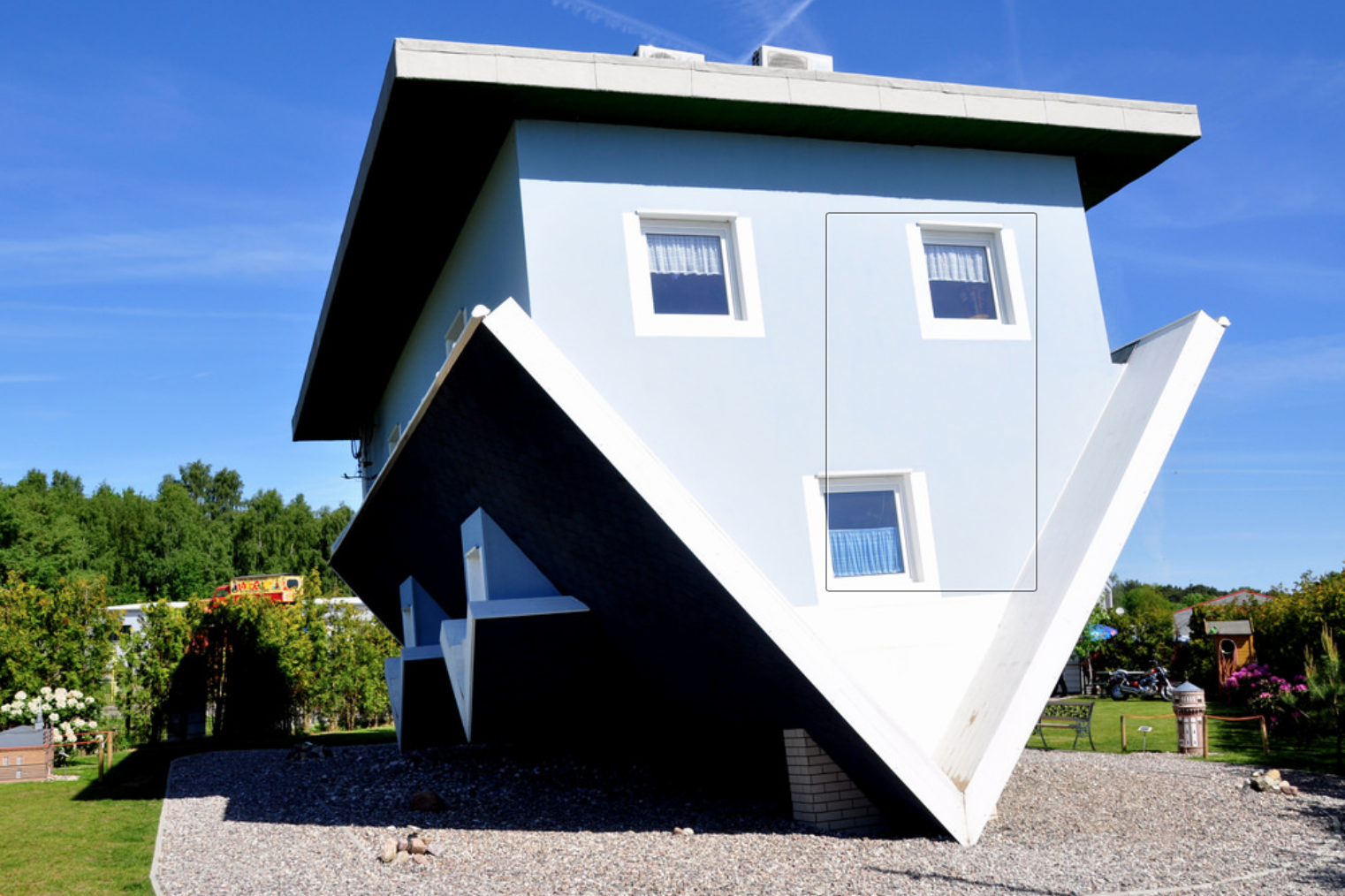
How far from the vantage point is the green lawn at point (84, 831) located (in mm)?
8648

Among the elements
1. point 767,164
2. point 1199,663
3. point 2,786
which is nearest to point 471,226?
point 767,164

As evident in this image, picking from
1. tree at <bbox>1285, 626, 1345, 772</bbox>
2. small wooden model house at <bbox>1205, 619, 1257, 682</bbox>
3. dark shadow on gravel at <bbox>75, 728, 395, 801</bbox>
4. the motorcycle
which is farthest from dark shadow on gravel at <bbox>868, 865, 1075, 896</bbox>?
the motorcycle

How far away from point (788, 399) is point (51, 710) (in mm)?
16267

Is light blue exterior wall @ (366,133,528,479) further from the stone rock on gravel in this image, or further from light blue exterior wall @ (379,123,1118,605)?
the stone rock on gravel

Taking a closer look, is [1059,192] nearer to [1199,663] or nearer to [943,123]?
[943,123]

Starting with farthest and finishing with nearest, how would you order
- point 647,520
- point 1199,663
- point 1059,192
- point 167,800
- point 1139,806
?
point 1199,663, point 167,800, point 1059,192, point 1139,806, point 647,520

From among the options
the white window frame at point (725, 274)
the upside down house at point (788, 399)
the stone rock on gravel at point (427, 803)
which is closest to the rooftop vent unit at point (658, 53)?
the upside down house at point (788, 399)

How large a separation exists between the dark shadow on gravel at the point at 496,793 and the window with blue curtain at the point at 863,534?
8.53 feet

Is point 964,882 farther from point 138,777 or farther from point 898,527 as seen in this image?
point 138,777

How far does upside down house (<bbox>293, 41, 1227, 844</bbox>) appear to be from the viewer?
8.32m

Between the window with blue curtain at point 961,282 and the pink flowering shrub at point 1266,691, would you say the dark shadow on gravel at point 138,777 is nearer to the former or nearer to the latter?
the window with blue curtain at point 961,282

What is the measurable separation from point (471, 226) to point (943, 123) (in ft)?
17.3

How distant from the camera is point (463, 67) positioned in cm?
835

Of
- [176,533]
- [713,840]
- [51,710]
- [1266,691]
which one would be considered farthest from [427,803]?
[176,533]
